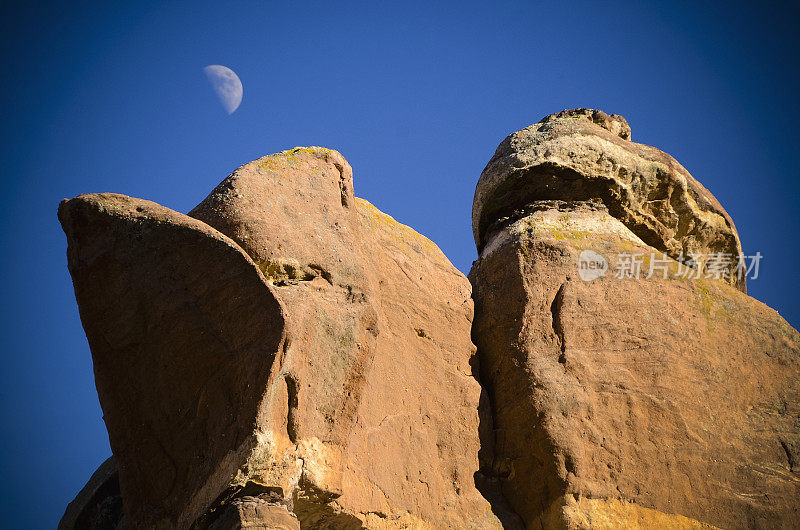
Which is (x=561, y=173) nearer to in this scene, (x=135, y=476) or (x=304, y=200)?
(x=304, y=200)

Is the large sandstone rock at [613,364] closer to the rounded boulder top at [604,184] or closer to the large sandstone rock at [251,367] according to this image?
the rounded boulder top at [604,184]

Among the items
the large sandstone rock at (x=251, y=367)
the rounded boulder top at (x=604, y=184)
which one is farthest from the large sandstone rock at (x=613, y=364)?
the large sandstone rock at (x=251, y=367)

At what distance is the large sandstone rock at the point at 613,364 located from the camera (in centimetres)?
486

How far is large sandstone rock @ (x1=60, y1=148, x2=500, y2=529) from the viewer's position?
3.65 m

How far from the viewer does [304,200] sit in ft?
15.2

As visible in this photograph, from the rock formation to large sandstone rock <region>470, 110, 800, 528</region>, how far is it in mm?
18

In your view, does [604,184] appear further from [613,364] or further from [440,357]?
[440,357]

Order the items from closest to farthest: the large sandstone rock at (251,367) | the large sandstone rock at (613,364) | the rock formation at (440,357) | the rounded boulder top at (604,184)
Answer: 1. the large sandstone rock at (251,367)
2. the rock formation at (440,357)
3. the large sandstone rock at (613,364)
4. the rounded boulder top at (604,184)

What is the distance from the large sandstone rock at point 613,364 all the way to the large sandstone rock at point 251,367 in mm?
730

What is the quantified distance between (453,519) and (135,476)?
1957 mm

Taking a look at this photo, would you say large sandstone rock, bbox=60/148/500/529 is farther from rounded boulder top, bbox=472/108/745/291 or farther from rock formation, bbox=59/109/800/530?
rounded boulder top, bbox=472/108/745/291

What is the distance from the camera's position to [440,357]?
5246mm

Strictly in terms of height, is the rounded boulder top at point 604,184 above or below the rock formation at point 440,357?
above

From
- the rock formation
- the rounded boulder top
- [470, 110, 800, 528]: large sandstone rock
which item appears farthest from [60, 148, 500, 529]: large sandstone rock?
the rounded boulder top
